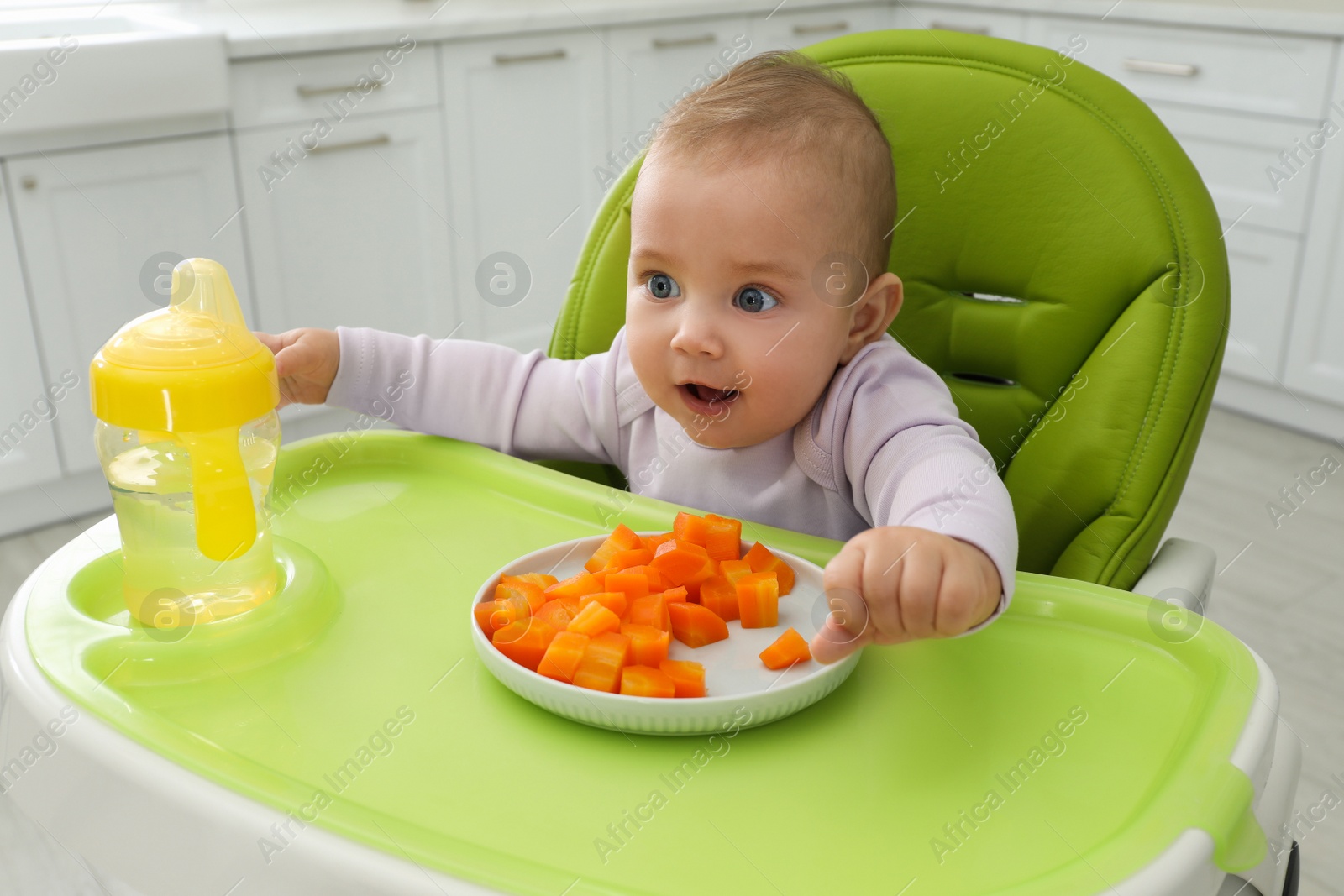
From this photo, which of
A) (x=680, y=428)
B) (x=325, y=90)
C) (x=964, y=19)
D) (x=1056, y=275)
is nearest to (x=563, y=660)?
(x=680, y=428)

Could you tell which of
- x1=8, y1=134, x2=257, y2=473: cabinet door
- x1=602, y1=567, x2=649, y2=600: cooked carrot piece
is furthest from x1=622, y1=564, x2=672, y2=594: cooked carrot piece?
x1=8, y1=134, x2=257, y2=473: cabinet door

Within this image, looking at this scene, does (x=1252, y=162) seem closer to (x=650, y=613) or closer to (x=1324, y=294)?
(x=1324, y=294)

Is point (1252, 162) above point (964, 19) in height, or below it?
below

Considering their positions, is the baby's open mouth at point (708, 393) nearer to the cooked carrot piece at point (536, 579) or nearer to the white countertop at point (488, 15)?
the cooked carrot piece at point (536, 579)

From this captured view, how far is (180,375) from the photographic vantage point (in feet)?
1.96

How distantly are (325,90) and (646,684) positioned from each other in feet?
6.34

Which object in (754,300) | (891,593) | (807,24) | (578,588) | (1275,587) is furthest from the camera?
(807,24)

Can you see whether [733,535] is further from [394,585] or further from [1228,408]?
[1228,408]

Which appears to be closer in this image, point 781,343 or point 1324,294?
point 781,343

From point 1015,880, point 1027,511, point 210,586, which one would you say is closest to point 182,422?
point 210,586

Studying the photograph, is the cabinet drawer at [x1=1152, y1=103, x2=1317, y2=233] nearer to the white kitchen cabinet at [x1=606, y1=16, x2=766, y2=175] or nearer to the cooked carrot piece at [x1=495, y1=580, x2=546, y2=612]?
the white kitchen cabinet at [x1=606, y1=16, x2=766, y2=175]

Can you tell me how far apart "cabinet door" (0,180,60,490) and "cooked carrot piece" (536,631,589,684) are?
1795mm

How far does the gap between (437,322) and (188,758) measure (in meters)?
2.12

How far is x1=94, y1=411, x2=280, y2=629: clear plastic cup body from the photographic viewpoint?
0.69 meters
